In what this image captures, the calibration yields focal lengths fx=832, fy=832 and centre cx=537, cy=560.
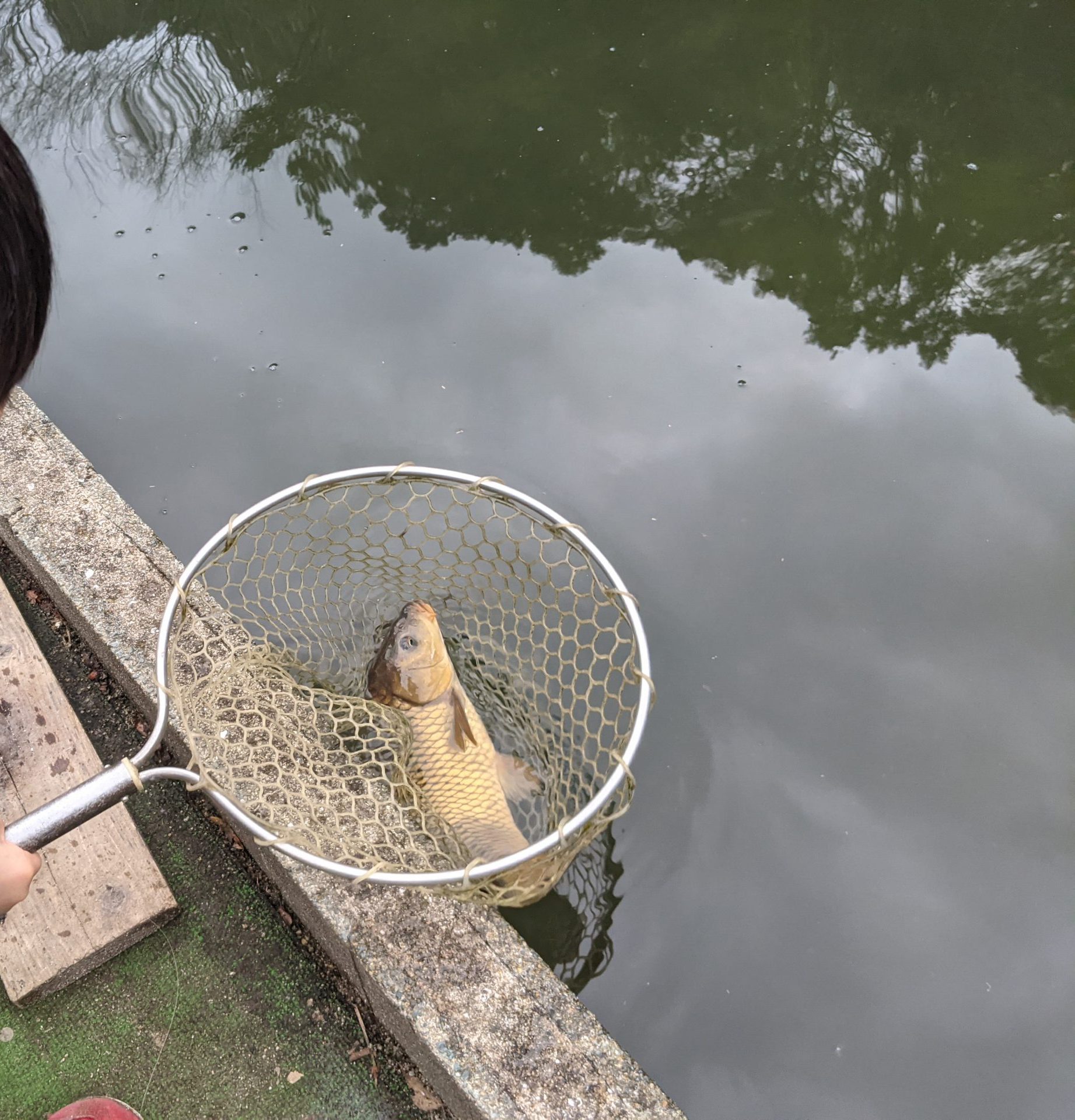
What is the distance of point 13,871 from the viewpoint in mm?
1605

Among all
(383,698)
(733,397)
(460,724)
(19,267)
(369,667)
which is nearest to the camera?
(19,267)

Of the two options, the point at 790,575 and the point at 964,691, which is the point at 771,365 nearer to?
the point at 790,575

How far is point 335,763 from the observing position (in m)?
2.24

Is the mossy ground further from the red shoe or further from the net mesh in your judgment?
the net mesh

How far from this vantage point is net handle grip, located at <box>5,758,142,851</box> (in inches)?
61.4

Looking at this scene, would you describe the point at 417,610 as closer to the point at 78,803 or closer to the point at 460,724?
the point at 460,724

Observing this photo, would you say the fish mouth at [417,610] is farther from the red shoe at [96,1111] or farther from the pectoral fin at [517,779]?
the red shoe at [96,1111]

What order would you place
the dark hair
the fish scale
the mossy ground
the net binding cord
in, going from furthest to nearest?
the fish scale < the mossy ground < the net binding cord < the dark hair

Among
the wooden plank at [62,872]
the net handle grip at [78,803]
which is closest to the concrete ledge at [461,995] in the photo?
the wooden plank at [62,872]

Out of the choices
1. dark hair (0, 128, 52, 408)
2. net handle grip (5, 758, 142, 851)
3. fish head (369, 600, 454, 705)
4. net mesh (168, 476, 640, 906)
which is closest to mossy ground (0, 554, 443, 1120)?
net mesh (168, 476, 640, 906)

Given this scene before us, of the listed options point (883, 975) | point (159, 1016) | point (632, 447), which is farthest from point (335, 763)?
point (632, 447)

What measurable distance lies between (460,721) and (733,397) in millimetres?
1961

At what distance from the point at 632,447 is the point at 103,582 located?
2097 millimetres

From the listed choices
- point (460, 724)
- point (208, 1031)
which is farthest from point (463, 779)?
point (208, 1031)
